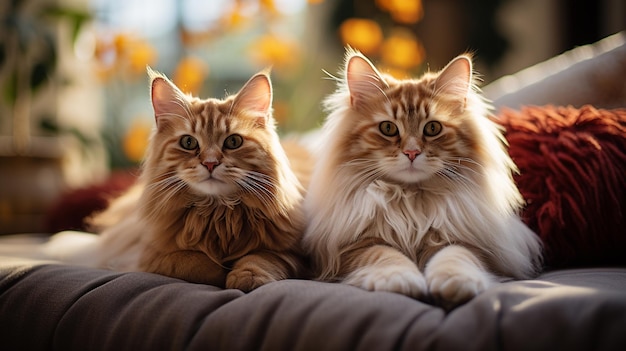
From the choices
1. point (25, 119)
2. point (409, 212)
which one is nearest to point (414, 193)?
point (409, 212)

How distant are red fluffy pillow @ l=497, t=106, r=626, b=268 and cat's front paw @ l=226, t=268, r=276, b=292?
0.78 metres

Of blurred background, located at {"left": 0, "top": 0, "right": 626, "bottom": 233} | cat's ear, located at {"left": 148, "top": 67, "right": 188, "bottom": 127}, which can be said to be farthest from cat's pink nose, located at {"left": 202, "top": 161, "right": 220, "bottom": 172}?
blurred background, located at {"left": 0, "top": 0, "right": 626, "bottom": 233}

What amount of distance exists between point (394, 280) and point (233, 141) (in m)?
0.55

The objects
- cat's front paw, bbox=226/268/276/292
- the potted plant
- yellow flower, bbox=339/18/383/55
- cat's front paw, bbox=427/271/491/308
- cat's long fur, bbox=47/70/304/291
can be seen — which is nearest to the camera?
cat's front paw, bbox=427/271/491/308

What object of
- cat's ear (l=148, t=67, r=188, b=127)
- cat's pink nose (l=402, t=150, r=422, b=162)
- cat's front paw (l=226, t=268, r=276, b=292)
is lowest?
cat's front paw (l=226, t=268, r=276, b=292)

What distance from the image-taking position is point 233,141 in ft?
4.51

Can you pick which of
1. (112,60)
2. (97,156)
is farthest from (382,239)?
(97,156)

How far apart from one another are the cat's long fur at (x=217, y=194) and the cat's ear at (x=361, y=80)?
22 cm

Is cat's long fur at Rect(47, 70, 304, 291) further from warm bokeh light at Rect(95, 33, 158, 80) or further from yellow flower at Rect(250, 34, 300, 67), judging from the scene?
warm bokeh light at Rect(95, 33, 158, 80)

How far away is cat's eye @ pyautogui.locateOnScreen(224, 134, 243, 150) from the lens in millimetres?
1366

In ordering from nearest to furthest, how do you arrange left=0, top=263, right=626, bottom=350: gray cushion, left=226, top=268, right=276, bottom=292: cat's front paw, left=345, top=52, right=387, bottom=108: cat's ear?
left=0, top=263, right=626, bottom=350: gray cushion, left=226, top=268, right=276, bottom=292: cat's front paw, left=345, top=52, right=387, bottom=108: cat's ear

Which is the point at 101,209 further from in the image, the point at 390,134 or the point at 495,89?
the point at 495,89

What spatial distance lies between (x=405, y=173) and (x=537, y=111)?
1.94 ft

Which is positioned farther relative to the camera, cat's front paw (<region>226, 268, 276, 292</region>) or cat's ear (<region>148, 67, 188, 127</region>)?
cat's ear (<region>148, 67, 188, 127</region>)
